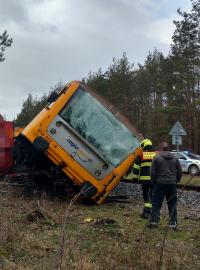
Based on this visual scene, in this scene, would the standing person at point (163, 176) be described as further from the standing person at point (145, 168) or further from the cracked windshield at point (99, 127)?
the cracked windshield at point (99, 127)

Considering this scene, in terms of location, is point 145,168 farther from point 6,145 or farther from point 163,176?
point 6,145

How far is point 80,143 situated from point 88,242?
4060mm

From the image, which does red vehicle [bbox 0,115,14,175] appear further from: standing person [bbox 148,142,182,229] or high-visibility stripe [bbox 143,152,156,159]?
standing person [bbox 148,142,182,229]

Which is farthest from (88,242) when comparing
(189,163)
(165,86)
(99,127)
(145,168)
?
(165,86)

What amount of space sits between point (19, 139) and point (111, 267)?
21.1ft

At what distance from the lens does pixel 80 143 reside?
10.7 metres

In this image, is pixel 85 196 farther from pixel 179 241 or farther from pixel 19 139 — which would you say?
pixel 179 241

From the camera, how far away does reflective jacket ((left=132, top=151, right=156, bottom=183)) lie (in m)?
10.2

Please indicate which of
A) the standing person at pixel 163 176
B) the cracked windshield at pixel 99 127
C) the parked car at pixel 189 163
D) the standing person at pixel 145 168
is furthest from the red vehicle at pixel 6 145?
the parked car at pixel 189 163

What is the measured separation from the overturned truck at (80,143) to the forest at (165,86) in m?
26.2

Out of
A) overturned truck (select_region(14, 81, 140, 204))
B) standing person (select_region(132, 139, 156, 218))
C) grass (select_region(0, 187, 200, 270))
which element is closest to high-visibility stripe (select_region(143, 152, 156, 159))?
standing person (select_region(132, 139, 156, 218))

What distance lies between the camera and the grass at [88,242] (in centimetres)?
538

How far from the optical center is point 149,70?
2282 inches

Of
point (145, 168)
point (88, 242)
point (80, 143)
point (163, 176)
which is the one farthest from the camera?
point (80, 143)
